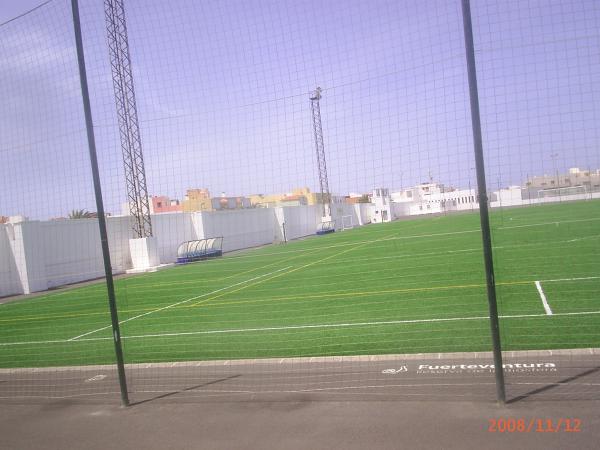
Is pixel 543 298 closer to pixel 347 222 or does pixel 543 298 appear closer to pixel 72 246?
pixel 72 246

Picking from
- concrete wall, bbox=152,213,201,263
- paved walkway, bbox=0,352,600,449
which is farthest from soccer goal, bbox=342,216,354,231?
paved walkway, bbox=0,352,600,449

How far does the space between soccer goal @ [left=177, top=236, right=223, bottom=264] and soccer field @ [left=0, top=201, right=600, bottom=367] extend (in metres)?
9.85

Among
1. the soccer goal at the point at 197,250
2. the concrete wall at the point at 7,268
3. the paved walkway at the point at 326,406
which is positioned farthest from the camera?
the soccer goal at the point at 197,250

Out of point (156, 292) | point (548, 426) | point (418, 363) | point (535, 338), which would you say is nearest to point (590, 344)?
point (535, 338)

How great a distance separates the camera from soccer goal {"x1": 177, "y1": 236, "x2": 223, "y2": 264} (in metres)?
31.3

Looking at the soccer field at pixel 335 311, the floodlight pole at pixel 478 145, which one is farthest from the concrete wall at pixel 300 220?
the floodlight pole at pixel 478 145

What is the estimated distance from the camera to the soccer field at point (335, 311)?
26.2 ft

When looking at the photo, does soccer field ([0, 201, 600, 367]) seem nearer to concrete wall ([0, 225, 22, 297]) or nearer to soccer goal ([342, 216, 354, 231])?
concrete wall ([0, 225, 22, 297])

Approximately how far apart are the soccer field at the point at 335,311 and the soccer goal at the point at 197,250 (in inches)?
388

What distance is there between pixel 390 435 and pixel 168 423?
2.25 m

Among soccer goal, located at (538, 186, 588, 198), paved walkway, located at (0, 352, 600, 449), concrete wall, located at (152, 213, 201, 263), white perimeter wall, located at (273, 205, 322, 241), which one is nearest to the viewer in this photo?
paved walkway, located at (0, 352, 600, 449)

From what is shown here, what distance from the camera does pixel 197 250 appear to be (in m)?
32.7

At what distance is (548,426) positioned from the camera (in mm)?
4258
